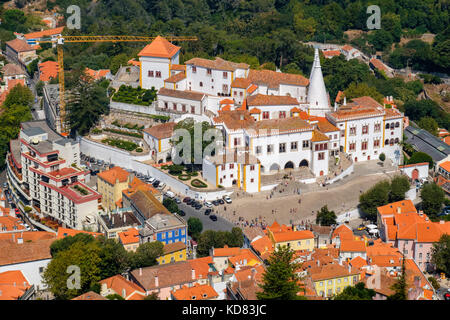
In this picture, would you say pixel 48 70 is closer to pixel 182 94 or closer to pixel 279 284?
pixel 182 94

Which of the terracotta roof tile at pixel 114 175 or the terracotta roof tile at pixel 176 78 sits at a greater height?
the terracotta roof tile at pixel 176 78

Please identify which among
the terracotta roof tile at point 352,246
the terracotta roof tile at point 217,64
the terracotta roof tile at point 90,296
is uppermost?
the terracotta roof tile at point 217,64

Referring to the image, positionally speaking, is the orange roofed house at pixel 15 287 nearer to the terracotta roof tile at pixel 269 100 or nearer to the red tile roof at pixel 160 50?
the terracotta roof tile at pixel 269 100

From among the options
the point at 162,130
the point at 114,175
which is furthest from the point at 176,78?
the point at 114,175

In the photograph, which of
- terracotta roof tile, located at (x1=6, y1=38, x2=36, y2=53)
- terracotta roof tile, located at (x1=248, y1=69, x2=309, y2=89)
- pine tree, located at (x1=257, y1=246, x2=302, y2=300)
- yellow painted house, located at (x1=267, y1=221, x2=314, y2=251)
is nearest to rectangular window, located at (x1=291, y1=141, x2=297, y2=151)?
terracotta roof tile, located at (x1=248, y1=69, x2=309, y2=89)

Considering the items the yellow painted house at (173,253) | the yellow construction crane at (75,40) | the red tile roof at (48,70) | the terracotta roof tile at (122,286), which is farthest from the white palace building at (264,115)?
the terracotta roof tile at (122,286)

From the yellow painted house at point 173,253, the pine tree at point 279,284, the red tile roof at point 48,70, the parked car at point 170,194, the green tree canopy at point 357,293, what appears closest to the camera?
the pine tree at point 279,284

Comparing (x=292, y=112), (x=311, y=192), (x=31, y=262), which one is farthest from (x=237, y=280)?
(x=292, y=112)

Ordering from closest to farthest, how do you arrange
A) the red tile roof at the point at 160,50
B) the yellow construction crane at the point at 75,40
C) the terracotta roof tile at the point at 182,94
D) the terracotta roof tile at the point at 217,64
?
the terracotta roof tile at the point at 182,94 → the terracotta roof tile at the point at 217,64 → the red tile roof at the point at 160,50 → the yellow construction crane at the point at 75,40

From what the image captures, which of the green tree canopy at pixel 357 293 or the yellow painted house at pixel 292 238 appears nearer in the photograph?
the green tree canopy at pixel 357 293

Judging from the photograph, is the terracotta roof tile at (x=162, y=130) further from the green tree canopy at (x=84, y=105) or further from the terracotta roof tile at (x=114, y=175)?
the green tree canopy at (x=84, y=105)
